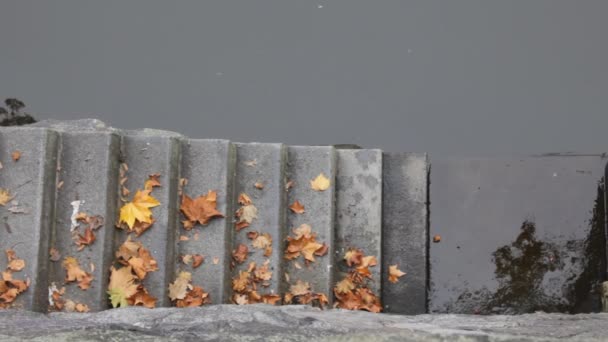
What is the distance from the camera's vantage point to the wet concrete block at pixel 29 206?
291 centimetres

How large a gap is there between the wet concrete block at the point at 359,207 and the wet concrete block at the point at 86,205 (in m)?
1.01

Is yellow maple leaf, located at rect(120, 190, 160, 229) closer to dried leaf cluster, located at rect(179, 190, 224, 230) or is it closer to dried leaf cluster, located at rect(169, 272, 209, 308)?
dried leaf cluster, located at rect(179, 190, 224, 230)

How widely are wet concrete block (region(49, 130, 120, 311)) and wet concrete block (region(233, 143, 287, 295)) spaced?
1.82 ft

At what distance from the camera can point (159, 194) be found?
10.2 feet

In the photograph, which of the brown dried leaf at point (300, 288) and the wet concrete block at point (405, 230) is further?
the wet concrete block at point (405, 230)

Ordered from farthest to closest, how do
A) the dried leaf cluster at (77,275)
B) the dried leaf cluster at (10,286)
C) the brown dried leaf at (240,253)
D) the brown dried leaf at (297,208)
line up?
the brown dried leaf at (297,208)
the brown dried leaf at (240,253)
the dried leaf cluster at (77,275)
the dried leaf cluster at (10,286)

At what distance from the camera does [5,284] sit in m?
2.89

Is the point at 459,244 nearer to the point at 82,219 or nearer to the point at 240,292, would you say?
the point at 240,292

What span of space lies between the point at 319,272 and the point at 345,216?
12.1 inches

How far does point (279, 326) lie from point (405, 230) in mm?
1522

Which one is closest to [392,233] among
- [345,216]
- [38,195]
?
[345,216]

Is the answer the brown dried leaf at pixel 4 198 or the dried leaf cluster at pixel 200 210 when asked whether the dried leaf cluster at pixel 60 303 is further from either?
the dried leaf cluster at pixel 200 210

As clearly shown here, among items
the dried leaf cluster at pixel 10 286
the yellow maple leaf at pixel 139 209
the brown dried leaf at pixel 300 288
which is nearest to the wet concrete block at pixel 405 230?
the brown dried leaf at pixel 300 288

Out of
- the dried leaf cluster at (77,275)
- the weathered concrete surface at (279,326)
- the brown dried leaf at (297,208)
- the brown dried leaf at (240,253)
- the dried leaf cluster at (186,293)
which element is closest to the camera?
the weathered concrete surface at (279,326)
